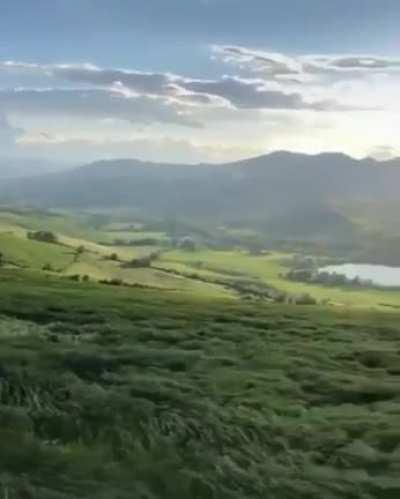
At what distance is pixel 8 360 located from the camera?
55625 mm

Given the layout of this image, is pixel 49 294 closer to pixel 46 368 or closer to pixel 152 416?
pixel 46 368

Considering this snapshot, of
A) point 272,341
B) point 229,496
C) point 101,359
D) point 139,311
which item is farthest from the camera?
point 139,311

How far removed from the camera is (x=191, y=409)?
46.7 m

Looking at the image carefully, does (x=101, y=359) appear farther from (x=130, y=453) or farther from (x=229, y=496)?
(x=229, y=496)

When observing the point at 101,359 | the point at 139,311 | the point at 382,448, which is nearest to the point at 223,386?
the point at 101,359

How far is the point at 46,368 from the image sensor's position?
180 feet

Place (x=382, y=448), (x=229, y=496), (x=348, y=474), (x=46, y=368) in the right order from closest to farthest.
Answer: (x=229, y=496) < (x=348, y=474) < (x=382, y=448) < (x=46, y=368)

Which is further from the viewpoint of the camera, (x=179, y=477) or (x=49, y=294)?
(x=49, y=294)

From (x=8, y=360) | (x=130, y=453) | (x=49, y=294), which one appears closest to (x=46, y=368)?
(x=8, y=360)

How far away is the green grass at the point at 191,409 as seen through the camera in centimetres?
3523

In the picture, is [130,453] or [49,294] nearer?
[130,453]

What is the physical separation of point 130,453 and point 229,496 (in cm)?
616

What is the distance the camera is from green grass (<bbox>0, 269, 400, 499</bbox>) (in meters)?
35.2

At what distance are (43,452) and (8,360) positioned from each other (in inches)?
806
